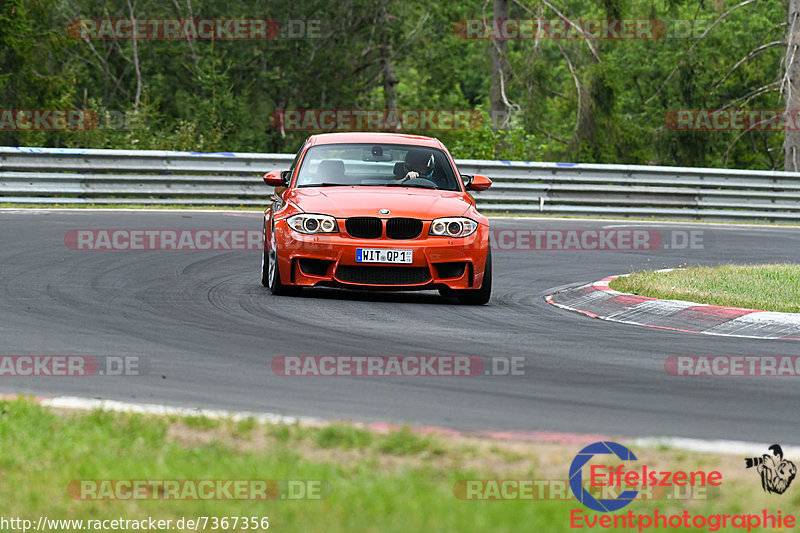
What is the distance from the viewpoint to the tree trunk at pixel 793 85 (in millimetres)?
29047

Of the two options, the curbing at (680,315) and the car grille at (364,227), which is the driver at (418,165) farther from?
the curbing at (680,315)

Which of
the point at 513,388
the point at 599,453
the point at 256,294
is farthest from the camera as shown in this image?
the point at 256,294

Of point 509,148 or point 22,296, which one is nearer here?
point 22,296

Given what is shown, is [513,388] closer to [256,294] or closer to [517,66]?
[256,294]

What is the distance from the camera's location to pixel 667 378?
727 cm

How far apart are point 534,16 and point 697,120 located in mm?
6936

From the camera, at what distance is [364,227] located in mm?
10820

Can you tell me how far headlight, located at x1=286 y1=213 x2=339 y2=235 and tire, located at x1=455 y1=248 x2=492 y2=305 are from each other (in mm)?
1306

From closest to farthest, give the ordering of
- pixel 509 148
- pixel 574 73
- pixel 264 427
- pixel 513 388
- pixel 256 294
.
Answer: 1. pixel 264 427
2. pixel 513 388
3. pixel 256 294
4. pixel 509 148
5. pixel 574 73

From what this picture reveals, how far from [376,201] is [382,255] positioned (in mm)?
606

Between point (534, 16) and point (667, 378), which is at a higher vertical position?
point (534, 16)

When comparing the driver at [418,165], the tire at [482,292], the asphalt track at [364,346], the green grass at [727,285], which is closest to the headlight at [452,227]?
the tire at [482,292]

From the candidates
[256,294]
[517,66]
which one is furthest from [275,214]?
[517,66]

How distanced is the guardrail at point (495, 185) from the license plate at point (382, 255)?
11.0m
